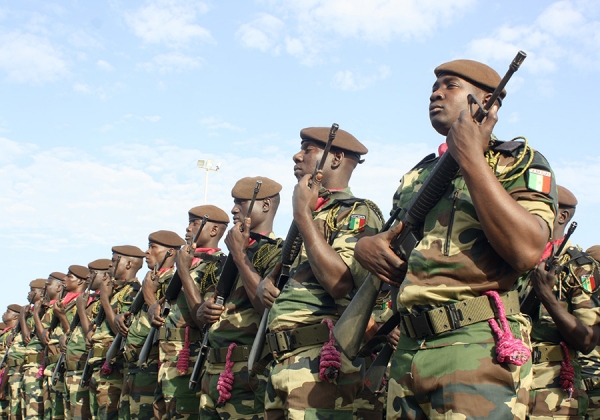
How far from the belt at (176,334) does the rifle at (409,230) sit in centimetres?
407

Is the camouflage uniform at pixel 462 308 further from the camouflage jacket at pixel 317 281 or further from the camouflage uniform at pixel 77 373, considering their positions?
the camouflage uniform at pixel 77 373

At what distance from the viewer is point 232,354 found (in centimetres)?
609

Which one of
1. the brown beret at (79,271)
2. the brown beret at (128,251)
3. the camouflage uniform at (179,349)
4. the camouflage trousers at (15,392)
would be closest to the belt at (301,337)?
the camouflage uniform at (179,349)

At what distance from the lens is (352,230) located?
480cm

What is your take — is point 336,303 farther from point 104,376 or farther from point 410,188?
point 104,376

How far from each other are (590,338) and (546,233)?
3084 mm

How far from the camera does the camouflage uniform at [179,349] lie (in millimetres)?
7418

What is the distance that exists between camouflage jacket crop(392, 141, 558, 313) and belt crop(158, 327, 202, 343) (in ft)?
15.7

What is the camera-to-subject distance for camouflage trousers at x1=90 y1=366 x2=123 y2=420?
10391 millimetres

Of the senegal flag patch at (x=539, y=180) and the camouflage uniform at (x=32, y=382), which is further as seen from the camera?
the camouflage uniform at (x=32, y=382)

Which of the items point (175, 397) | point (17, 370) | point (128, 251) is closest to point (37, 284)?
point (17, 370)

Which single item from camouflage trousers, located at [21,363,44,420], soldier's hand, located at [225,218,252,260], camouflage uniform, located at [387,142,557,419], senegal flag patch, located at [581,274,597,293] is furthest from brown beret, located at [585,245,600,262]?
camouflage trousers, located at [21,363,44,420]

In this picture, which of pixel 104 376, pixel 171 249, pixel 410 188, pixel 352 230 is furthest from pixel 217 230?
pixel 410 188

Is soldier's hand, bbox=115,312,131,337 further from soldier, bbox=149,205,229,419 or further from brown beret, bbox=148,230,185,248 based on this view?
soldier, bbox=149,205,229,419
